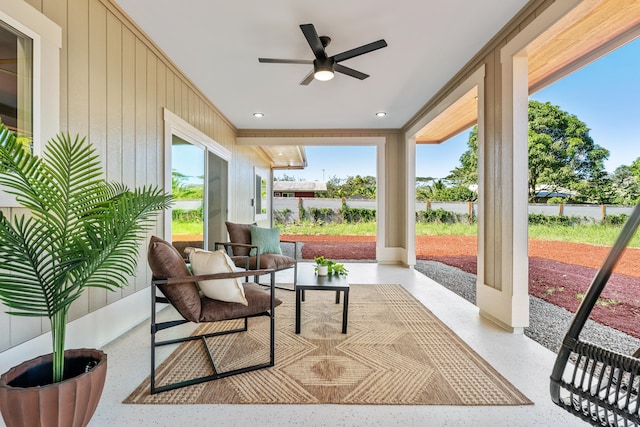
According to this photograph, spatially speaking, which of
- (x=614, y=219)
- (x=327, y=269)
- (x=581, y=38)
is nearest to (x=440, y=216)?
(x=614, y=219)

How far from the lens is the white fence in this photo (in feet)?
14.6

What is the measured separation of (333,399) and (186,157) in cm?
316

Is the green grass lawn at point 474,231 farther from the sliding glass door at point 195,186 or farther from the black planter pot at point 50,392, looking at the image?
the sliding glass door at point 195,186

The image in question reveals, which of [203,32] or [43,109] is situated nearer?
[43,109]

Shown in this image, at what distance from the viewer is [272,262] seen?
3.57 metres

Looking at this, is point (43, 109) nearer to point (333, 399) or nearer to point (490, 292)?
point (333, 399)

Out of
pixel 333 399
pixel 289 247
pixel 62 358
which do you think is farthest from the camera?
pixel 289 247

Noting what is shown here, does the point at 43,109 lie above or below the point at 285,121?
below

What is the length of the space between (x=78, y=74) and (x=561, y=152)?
22.8 feet

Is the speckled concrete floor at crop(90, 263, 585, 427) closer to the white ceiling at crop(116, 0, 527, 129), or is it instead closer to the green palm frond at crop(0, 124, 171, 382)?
the green palm frond at crop(0, 124, 171, 382)

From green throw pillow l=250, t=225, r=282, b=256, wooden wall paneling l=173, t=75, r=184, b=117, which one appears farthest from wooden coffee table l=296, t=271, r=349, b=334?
wooden wall paneling l=173, t=75, r=184, b=117

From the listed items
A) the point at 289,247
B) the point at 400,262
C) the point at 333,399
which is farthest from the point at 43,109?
the point at 289,247

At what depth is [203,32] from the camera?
8.39 feet

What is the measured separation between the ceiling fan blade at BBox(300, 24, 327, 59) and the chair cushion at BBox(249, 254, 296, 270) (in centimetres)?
232
